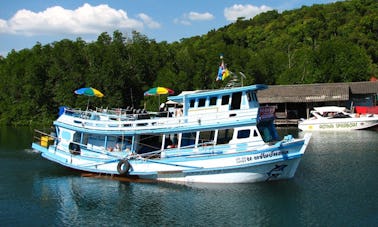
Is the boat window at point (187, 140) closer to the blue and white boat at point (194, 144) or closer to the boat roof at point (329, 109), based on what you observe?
the blue and white boat at point (194, 144)

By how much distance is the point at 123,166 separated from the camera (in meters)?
24.2

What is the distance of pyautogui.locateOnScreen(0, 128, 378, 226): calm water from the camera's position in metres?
18.0

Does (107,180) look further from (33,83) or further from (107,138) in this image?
(33,83)

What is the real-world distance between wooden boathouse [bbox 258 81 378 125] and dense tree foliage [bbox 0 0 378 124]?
29.1 ft

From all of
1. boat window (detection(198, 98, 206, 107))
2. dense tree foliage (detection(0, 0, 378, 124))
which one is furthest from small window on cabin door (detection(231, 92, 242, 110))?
dense tree foliage (detection(0, 0, 378, 124))

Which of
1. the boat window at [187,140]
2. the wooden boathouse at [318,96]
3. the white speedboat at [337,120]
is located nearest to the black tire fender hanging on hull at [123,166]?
the boat window at [187,140]

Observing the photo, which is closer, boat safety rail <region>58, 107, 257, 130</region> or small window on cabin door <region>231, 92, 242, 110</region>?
boat safety rail <region>58, 107, 257, 130</region>

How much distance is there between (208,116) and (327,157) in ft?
39.7

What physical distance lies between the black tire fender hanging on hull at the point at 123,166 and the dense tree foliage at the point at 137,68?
123 ft

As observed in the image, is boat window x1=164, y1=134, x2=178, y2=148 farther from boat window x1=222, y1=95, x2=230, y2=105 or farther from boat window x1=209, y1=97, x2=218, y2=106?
boat window x1=222, y1=95, x2=230, y2=105

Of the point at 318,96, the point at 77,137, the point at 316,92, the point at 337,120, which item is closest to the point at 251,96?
the point at 77,137

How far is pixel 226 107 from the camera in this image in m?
23.5

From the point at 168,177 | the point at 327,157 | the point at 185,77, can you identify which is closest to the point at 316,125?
the point at 327,157

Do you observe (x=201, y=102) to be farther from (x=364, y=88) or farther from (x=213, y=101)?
(x=364, y=88)
